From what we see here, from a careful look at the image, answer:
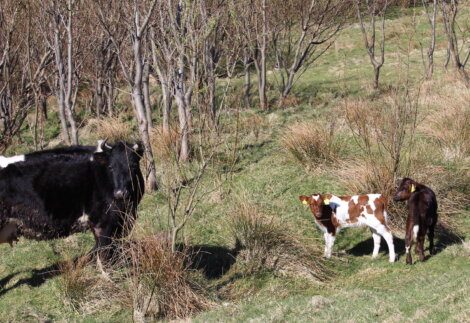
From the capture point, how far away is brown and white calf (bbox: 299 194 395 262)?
964 centimetres

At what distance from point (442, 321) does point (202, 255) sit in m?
4.60

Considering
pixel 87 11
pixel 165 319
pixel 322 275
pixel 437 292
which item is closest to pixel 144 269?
pixel 165 319

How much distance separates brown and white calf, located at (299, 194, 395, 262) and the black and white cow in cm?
270

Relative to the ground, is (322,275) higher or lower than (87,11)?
lower

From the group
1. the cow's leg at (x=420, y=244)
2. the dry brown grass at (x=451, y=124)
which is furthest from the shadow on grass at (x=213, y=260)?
the dry brown grass at (x=451, y=124)

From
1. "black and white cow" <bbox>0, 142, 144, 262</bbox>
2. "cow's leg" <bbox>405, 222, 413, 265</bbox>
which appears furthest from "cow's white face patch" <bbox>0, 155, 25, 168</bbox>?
"cow's leg" <bbox>405, 222, 413, 265</bbox>

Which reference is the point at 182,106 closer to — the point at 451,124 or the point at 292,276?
the point at 292,276

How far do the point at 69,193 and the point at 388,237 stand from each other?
4677mm

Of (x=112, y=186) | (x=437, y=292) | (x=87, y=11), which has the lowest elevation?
(x=437, y=292)

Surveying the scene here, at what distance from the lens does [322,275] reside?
932 cm

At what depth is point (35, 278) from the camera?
397 inches

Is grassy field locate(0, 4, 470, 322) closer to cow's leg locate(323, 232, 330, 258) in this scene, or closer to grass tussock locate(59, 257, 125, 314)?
grass tussock locate(59, 257, 125, 314)


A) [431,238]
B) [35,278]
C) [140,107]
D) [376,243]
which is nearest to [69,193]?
[35,278]

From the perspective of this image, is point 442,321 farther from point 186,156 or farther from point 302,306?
point 186,156
